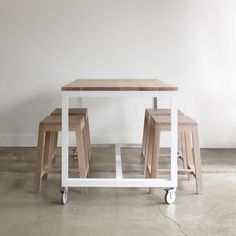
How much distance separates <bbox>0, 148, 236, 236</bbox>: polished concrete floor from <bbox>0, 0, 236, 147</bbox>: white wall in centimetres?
126

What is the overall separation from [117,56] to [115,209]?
8.11 ft

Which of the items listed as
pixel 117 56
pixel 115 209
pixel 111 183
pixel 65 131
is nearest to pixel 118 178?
pixel 111 183

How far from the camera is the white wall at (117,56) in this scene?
4527 mm

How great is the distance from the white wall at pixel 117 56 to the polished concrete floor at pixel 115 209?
1.26m

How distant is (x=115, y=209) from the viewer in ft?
8.67

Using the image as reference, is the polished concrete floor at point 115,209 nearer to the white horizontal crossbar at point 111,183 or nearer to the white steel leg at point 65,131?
the white horizontal crossbar at point 111,183

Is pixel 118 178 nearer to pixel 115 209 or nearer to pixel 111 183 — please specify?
pixel 111 183

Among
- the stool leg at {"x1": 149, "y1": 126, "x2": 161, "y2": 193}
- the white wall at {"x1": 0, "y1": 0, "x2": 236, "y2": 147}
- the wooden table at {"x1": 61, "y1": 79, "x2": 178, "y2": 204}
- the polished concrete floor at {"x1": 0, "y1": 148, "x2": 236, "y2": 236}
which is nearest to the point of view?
the polished concrete floor at {"x1": 0, "y1": 148, "x2": 236, "y2": 236}

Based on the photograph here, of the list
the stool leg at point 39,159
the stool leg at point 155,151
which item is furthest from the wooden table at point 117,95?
the stool leg at point 39,159

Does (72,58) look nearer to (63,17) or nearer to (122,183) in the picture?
(63,17)

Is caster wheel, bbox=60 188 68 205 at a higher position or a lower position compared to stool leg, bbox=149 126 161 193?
lower

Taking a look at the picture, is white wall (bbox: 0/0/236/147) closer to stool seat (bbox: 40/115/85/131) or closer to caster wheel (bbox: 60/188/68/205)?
stool seat (bbox: 40/115/85/131)

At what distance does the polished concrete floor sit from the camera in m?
2.30

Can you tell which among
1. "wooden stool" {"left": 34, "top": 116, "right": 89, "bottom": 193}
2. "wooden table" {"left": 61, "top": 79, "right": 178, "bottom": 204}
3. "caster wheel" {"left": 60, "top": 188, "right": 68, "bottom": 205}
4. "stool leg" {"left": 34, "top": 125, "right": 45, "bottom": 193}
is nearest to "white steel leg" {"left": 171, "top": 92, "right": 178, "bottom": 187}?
"wooden table" {"left": 61, "top": 79, "right": 178, "bottom": 204}
